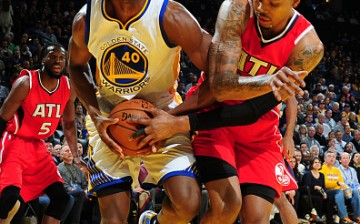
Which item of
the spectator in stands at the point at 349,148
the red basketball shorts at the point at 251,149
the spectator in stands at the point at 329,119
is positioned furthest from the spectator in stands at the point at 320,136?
the red basketball shorts at the point at 251,149

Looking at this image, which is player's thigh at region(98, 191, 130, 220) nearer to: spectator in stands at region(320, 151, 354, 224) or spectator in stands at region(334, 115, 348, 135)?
spectator in stands at region(320, 151, 354, 224)

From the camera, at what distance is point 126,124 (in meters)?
3.36

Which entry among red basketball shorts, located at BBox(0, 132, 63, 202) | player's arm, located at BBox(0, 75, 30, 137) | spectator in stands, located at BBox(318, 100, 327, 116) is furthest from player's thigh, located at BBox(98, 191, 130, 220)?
spectator in stands, located at BBox(318, 100, 327, 116)

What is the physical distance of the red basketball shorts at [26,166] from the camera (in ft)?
17.5

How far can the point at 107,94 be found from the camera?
146 inches

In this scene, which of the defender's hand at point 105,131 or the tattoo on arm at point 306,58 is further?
the tattoo on arm at point 306,58

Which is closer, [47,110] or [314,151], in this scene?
[47,110]

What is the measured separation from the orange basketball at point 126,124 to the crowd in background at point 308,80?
200 inches

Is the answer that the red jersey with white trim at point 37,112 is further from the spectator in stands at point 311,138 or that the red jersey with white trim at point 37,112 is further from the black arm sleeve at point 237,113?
the spectator in stands at point 311,138

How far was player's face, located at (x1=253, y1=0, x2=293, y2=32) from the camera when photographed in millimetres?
3504

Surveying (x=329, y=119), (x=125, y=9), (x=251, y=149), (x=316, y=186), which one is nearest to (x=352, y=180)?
(x=316, y=186)

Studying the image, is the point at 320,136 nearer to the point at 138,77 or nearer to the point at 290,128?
the point at 290,128

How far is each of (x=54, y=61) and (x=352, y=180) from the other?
7.45 m

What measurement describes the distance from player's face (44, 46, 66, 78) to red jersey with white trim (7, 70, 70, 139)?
0.39 ft
